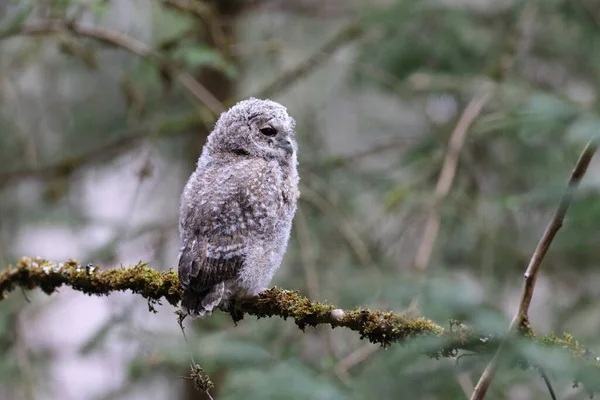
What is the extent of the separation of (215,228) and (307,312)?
0.64 meters

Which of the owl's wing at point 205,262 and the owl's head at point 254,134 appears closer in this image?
the owl's wing at point 205,262

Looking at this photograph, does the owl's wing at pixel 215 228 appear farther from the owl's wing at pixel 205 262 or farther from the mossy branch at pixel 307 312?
the mossy branch at pixel 307 312

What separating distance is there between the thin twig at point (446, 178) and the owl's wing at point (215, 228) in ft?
5.79

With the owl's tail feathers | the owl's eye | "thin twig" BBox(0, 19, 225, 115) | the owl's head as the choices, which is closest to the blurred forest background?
"thin twig" BBox(0, 19, 225, 115)

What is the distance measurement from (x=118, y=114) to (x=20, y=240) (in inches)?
62.5

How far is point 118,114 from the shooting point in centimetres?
737

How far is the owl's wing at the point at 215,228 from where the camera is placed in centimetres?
294

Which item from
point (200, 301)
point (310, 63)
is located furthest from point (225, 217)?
point (310, 63)

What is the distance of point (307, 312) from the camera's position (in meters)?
2.63

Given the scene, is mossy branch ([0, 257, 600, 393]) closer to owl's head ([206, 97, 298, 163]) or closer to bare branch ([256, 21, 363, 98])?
owl's head ([206, 97, 298, 163])

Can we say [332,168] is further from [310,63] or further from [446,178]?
[446,178]

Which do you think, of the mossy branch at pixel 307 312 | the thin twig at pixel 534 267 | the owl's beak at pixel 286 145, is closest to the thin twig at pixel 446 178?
the owl's beak at pixel 286 145

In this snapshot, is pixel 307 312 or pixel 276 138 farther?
pixel 276 138

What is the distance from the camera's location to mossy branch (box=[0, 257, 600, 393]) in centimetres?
223
